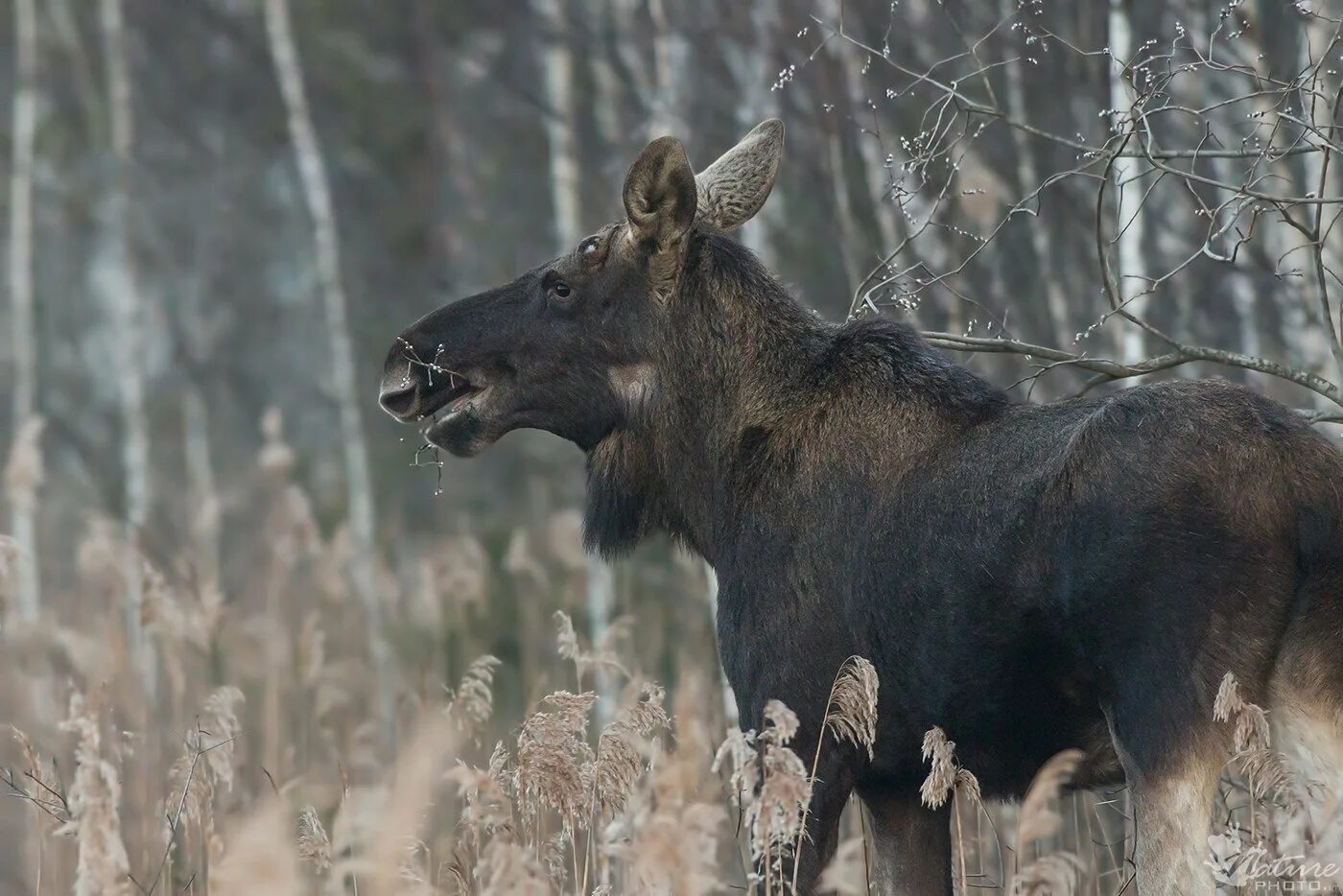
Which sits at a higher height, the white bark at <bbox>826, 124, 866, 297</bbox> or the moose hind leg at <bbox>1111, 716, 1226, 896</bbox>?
the white bark at <bbox>826, 124, 866, 297</bbox>

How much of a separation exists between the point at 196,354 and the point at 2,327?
5.51m

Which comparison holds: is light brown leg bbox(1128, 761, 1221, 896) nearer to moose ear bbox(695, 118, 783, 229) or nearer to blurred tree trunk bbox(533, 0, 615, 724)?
moose ear bbox(695, 118, 783, 229)

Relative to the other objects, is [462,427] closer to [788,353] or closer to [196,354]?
[788,353]

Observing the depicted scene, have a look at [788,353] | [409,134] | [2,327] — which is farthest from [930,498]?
[2,327]

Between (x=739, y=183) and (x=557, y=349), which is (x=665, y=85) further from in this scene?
(x=557, y=349)

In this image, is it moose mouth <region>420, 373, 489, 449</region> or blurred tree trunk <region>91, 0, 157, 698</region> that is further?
blurred tree trunk <region>91, 0, 157, 698</region>

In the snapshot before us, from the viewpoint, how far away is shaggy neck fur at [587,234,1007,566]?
201 inches

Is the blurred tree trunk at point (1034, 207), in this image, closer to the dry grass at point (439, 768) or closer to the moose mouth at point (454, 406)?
the dry grass at point (439, 768)

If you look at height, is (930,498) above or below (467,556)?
below

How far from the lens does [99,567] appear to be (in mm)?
9984

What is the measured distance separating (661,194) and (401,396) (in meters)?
1.05

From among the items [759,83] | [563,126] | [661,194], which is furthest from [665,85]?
[661,194]

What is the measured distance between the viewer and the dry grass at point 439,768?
11.9ft

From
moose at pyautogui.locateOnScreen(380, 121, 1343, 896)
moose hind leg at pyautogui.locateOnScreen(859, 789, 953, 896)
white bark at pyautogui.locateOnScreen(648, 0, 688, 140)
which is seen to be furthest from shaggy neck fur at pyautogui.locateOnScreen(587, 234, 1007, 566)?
white bark at pyautogui.locateOnScreen(648, 0, 688, 140)
